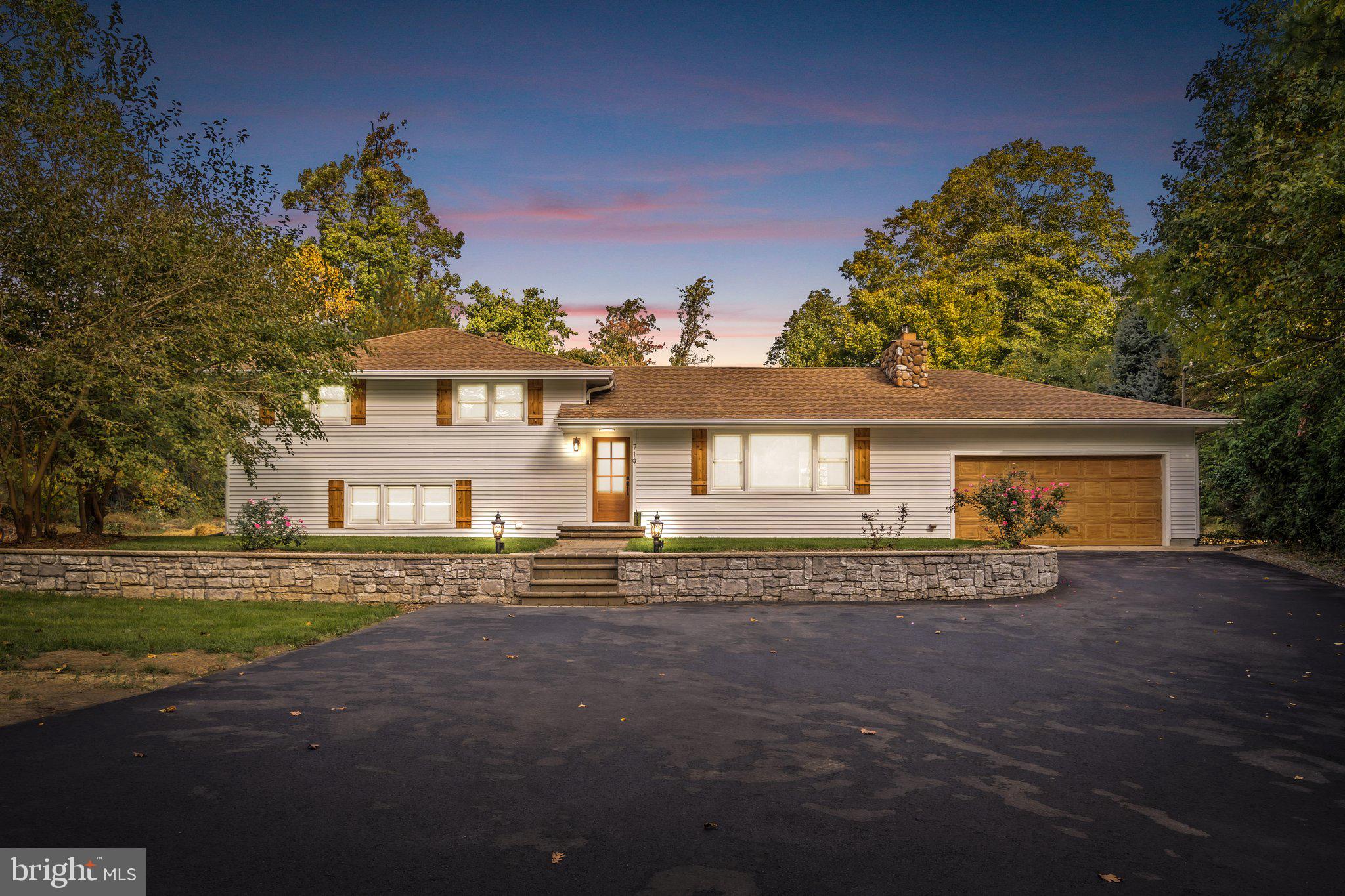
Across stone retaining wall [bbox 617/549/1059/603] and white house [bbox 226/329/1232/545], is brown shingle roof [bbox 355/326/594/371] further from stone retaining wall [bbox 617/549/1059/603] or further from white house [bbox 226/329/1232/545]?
stone retaining wall [bbox 617/549/1059/603]

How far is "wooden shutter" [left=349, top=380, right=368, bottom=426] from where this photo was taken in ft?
55.2

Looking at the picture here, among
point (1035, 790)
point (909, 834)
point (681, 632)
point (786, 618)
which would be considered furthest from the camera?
point (786, 618)

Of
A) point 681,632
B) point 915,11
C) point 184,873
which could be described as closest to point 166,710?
point 184,873

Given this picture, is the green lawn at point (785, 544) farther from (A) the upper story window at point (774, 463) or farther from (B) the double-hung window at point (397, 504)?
(B) the double-hung window at point (397, 504)

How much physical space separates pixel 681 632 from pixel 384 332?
928 inches

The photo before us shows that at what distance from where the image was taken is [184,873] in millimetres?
3219

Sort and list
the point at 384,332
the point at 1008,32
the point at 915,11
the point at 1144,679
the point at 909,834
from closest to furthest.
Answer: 1. the point at 909,834
2. the point at 1144,679
3. the point at 915,11
4. the point at 1008,32
5. the point at 384,332

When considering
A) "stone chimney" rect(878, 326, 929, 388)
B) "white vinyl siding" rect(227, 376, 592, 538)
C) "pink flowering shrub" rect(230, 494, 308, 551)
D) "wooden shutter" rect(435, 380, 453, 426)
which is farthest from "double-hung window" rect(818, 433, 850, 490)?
"pink flowering shrub" rect(230, 494, 308, 551)

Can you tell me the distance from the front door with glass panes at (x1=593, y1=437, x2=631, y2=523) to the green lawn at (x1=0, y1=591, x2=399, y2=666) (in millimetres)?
6680

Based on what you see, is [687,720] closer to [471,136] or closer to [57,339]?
[57,339]

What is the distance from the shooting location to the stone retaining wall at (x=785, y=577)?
11430mm

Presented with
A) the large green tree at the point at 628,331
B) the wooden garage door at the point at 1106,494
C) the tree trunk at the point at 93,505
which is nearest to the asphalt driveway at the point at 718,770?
the wooden garage door at the point at 1106,494

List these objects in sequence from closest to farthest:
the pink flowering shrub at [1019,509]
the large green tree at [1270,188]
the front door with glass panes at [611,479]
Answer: the large green tree at [1270,188] → the pink flowering shrub at [1019,509] → the front door with glass panes at [611,479]

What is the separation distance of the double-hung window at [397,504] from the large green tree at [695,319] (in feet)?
94.2
